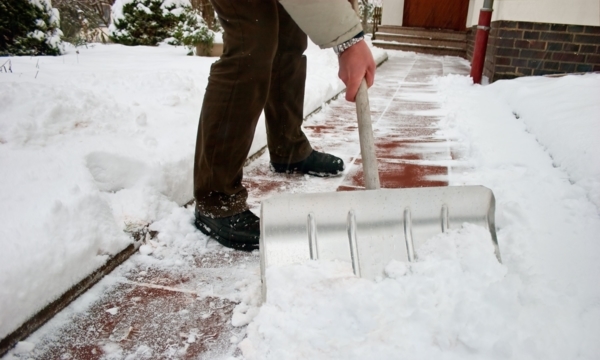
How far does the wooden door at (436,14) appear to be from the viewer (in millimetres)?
Result: 10602

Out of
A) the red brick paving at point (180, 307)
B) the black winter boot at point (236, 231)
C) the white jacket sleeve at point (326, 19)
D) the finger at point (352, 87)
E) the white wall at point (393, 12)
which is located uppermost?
the white wall at point (393, 12)

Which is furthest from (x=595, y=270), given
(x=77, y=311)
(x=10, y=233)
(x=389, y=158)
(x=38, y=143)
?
(x=38, y=143)

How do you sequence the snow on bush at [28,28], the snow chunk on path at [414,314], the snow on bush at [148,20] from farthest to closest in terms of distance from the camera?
the snow on bush at [148,20]
the snow on bush at [28,28]
the snow chunk on path at [414,314]

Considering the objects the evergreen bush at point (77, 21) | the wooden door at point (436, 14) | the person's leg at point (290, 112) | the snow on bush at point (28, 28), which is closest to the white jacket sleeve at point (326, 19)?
the person's leg at point (290, 112)

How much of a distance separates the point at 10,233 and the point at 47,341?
330 millimetres

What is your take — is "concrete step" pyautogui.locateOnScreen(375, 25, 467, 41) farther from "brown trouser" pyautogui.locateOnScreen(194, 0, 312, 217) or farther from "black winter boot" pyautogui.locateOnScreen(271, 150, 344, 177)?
"brown trouser" pyautogui.locateOnScreen(194, 0, 312, 217)

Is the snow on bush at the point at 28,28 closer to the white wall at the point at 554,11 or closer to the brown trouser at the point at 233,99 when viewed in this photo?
the brown trouser at the point at 233,99

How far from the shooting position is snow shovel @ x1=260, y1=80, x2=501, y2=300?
47.5 inches

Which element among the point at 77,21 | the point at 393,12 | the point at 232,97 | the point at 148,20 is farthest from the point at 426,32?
the point at 232,97

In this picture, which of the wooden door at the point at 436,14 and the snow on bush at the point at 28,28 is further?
the wooden door at the point at 436,14

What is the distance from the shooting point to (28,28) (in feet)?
18.6

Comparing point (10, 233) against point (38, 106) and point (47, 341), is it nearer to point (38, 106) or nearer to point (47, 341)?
point (47, 341)

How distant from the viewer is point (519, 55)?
4.63 meters

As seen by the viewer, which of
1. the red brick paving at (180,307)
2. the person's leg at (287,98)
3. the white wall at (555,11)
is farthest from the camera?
the white wall at (555,11)
